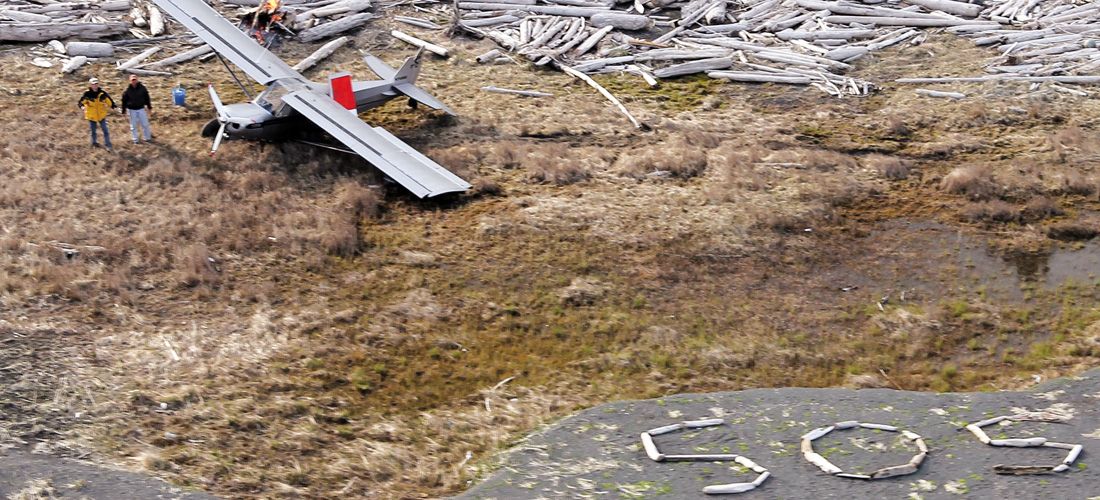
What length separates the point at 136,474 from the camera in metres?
12.0

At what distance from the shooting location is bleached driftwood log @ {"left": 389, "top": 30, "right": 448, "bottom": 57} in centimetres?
2670

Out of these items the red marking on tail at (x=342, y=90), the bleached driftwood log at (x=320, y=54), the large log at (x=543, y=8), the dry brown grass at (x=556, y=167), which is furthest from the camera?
the large log at (x=543, y=8)

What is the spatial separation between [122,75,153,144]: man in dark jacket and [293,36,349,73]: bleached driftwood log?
16.8 feet

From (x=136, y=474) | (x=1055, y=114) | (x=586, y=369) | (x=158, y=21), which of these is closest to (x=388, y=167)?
(x=586, y=369)

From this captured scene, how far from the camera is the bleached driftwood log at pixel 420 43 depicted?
26.7 m

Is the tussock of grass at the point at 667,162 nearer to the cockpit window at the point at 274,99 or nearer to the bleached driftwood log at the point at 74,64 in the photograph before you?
the cockpit window at the point at 274,99

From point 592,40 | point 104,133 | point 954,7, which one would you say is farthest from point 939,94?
point 104,133

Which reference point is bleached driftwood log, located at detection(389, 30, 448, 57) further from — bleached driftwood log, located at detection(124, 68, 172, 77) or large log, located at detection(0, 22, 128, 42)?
large log, located at detection(0, 22, 128, 42)

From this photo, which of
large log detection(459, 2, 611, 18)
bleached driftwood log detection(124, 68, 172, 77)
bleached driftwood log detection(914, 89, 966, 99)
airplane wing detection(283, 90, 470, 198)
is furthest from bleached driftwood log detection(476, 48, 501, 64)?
bleached driftwood log detection(914, 89, 966, 99)

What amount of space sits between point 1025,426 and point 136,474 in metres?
11.0

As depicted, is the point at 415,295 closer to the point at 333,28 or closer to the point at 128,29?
the point at 333,28

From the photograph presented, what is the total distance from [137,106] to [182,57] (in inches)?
208

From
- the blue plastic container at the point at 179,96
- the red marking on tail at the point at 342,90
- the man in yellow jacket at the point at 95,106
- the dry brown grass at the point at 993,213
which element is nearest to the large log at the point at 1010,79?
the dry brown grass at the point at 993,213

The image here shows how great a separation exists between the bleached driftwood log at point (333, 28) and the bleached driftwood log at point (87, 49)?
4803mm
